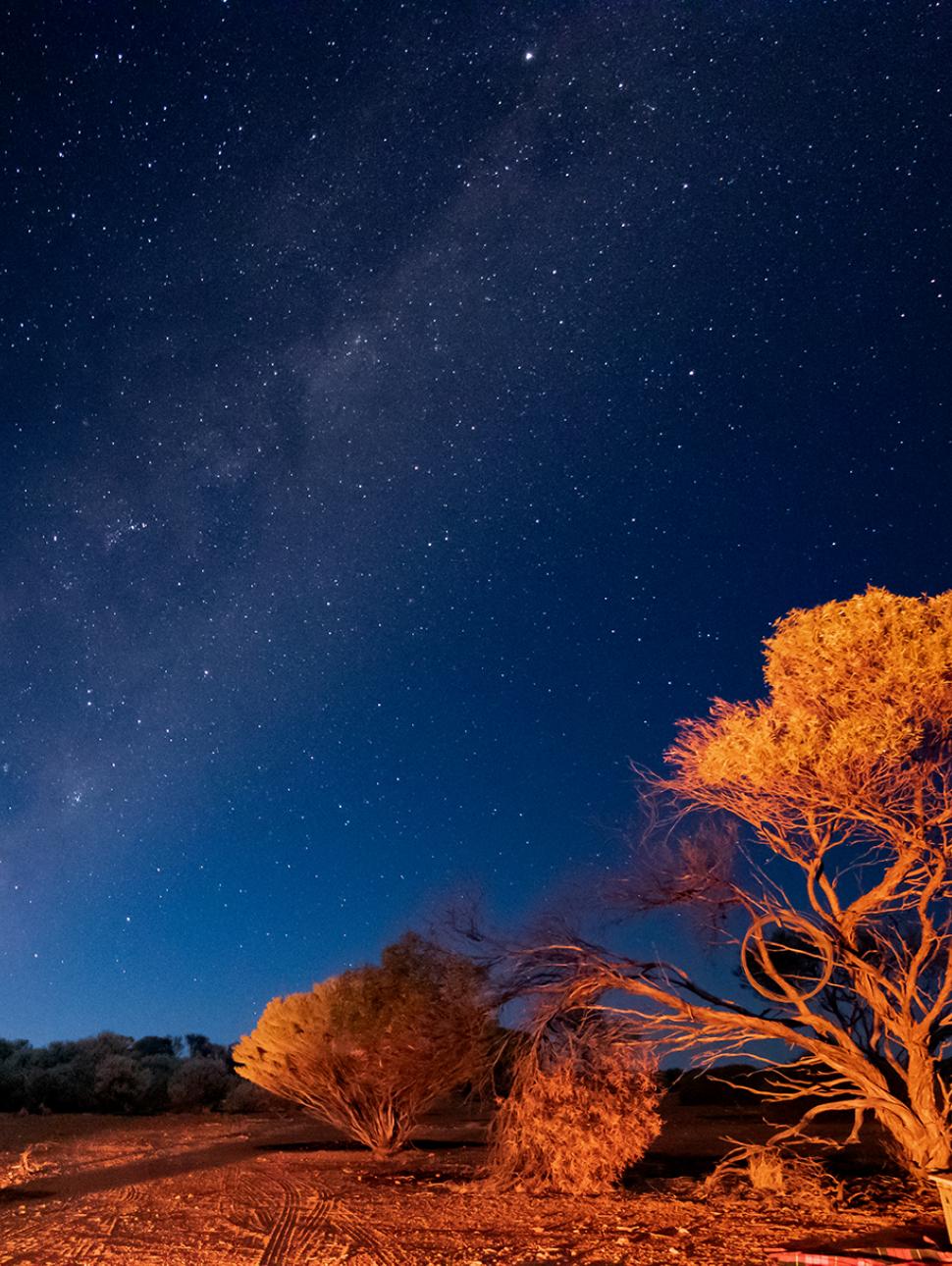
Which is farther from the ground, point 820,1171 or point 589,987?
point 589,987

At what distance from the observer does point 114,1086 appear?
4034 centimetres

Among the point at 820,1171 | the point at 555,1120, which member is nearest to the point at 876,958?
the point at 820,1171

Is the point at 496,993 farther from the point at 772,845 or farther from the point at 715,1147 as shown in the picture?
the point at 715,1147

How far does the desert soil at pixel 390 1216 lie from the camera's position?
9.90 m

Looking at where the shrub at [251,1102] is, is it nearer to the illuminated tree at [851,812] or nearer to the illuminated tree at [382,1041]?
the illuminated tree at [382,1041]

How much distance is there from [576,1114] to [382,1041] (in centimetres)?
517

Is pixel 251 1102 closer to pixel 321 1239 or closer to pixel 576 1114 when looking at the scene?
pixel 576 1114

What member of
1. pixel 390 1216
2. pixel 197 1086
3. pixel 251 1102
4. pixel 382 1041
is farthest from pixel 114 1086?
pixel 390 1216

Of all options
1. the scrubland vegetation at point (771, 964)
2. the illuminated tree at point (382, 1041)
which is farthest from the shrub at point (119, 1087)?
the scrubland vegetation at point (771, 964)

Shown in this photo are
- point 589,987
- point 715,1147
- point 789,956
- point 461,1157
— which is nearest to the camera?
point 589,987

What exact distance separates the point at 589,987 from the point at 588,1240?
14.5ft

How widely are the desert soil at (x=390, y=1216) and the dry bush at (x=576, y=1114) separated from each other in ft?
1.45

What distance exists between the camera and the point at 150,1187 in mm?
15898

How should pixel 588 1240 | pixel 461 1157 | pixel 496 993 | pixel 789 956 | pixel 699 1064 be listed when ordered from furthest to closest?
pixel 789 956, pixel 461 1157, pixel 496 993, pixel 699 1064, pixel 588 1240
